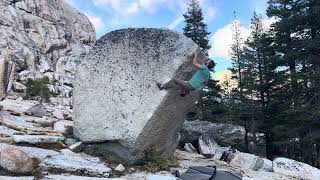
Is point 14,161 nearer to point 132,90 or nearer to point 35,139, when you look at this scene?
point 35,139

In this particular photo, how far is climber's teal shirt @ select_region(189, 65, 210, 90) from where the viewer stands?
44.6 feet

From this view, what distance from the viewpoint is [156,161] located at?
45.0 feet

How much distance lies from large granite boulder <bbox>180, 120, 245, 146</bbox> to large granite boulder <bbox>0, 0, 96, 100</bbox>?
174 ft

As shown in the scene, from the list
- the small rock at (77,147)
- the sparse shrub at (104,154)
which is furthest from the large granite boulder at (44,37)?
the sparse shrub at (104,154)

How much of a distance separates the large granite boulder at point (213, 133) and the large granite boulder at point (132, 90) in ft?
15.5

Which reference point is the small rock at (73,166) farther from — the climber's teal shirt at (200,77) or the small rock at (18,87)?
the small rock at (18,87)

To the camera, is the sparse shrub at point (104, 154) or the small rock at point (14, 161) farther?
the sparse shrub at point (104, 154)

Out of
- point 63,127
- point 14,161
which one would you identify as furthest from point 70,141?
point 14,161

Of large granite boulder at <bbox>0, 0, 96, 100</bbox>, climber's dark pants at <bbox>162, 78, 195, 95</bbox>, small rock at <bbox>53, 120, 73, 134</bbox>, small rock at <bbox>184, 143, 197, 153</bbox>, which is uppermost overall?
large granite boulder at <bbox>0, 0, 96, 100</bbox>

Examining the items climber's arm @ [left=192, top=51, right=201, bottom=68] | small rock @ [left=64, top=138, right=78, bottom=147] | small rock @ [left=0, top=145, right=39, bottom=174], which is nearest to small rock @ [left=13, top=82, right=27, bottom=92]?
small rock @ [left=64, top=138, right=78, bottom=147]

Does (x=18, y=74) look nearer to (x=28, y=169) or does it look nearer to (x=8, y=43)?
(x=8, y=43)

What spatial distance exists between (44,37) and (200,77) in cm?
8896

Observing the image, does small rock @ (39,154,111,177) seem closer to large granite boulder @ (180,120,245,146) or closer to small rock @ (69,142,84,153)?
small rock @ (69,142,84,153)

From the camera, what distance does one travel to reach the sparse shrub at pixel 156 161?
527 inches
